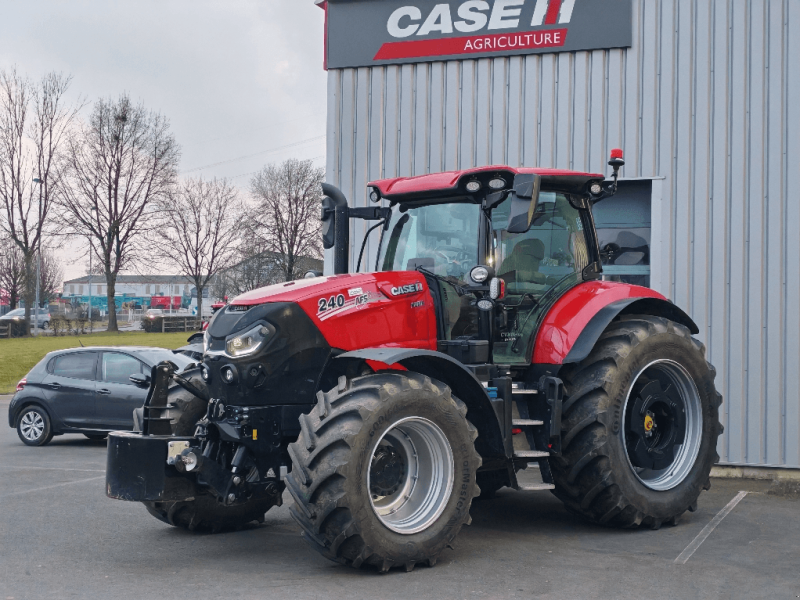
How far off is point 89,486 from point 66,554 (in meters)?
3.30

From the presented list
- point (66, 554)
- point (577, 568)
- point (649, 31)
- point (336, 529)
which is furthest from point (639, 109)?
point (66, 554)

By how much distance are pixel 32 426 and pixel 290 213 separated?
36.8 metres

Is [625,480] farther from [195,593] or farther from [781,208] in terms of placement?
[781,208]

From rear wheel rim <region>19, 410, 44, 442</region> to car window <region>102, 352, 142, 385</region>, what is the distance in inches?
46.1

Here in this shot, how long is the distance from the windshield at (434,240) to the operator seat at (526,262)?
12.8 inches

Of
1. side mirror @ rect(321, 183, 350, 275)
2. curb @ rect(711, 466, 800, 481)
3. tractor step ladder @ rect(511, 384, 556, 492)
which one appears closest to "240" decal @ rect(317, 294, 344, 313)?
side mirror @ rect(321, 183, 350, 275)

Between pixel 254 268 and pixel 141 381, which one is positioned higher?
pixel 254 268

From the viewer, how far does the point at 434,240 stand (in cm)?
704

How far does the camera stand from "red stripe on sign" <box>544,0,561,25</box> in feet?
35.7

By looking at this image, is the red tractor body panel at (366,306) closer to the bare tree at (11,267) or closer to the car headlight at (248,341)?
the car headlight at (248,341)

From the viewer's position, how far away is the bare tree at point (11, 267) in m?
50.4

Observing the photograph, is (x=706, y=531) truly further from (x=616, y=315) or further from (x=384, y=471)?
(x=384, y=471)

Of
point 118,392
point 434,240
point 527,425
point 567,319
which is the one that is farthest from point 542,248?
point 118,392

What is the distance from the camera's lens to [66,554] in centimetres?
642
